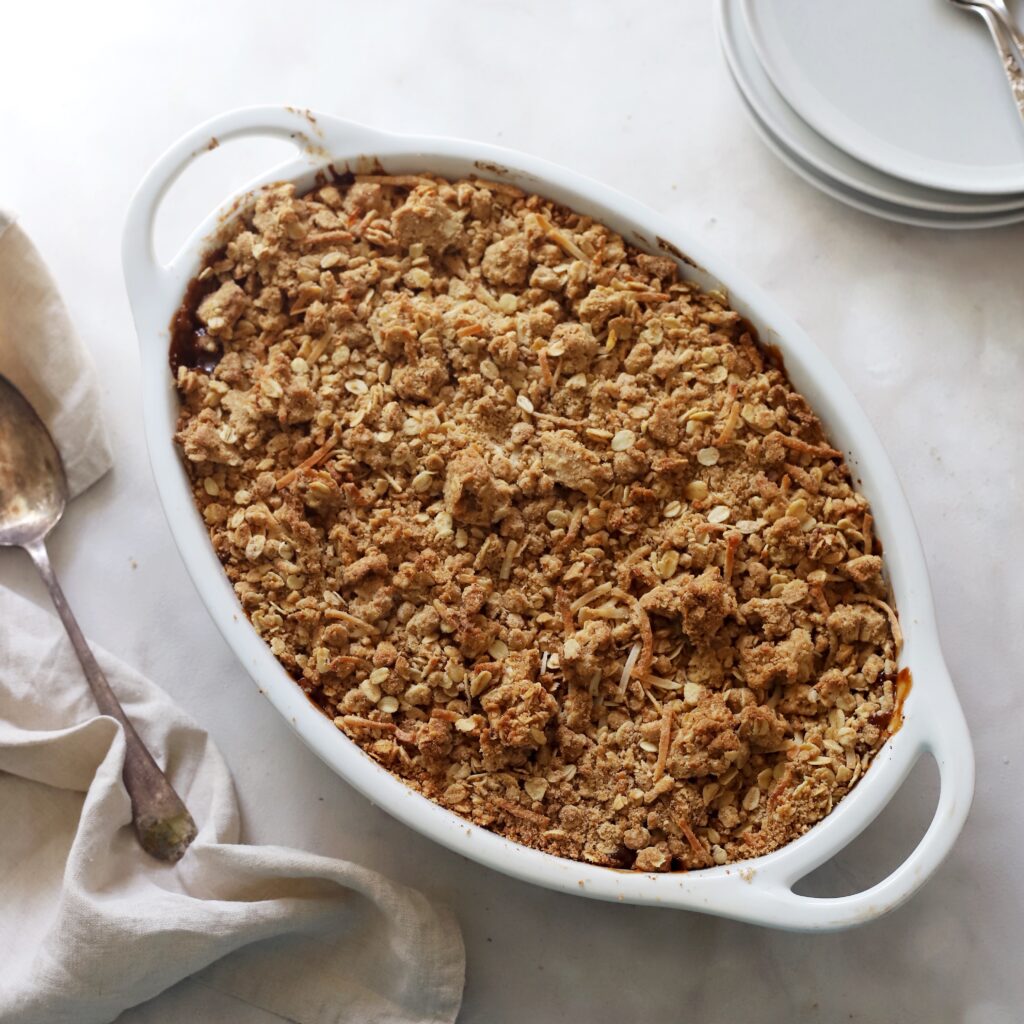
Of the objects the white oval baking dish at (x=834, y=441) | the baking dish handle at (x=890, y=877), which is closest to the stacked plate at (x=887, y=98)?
the white oval baking dish at (x=834, y=441)

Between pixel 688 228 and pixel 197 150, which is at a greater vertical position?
pixel 197 150

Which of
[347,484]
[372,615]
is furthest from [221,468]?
[372,615]

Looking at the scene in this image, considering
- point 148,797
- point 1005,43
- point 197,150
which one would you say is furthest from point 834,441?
point 148,797

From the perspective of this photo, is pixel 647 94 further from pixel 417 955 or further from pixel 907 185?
pixel 417 955

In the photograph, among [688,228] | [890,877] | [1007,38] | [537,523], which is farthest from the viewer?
[688,228]

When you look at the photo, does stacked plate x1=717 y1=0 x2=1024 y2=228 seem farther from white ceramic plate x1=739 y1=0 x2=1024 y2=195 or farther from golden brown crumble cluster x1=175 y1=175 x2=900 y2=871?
golden brown crumble cluster x1=175 y1=175 x2=900 y2=871

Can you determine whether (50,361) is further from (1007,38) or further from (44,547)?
(1007,38)

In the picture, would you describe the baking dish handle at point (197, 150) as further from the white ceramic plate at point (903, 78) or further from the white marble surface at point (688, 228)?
the white ceramic plate at point (903, 78)
